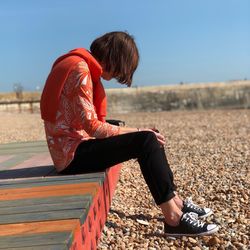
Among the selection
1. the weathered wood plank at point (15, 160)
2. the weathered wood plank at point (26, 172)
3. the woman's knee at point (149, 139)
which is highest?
the woman's knee at point (149, 139)

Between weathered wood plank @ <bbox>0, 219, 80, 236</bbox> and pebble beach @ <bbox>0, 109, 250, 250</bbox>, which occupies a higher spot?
weathered wood plank @ <bbox>0, 219, 80, 236</bbox>

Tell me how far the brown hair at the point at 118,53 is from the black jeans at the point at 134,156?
1.43 feet

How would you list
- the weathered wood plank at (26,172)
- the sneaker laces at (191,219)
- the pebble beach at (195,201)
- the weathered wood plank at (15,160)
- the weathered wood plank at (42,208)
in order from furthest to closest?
the weathered wood plank at (15,160)
the weathered wood plank at (26,172)
the pebble beach at (195,201)
the sneaker laces at (191,219)
the weathered wood plank at (42,208)

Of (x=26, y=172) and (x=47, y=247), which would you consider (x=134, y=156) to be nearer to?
(x=26, y=172)

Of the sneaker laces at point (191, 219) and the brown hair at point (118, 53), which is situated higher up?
the brown hair at point (118, 53)

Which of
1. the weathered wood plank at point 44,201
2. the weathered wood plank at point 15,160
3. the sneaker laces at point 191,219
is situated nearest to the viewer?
the weathered wood plank at point 44,201

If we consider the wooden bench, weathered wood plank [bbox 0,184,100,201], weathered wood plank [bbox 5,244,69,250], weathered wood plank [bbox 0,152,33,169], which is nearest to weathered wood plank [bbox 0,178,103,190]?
the wooden bench

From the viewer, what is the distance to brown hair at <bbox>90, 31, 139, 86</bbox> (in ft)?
10.8

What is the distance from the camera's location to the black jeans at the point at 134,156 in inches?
124

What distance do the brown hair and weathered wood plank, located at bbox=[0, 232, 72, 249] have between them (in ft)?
4.84

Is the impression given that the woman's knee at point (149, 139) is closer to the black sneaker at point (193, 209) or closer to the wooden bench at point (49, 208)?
the wooden bench at point (49, 208)

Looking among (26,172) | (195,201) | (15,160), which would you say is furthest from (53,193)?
(195,201)

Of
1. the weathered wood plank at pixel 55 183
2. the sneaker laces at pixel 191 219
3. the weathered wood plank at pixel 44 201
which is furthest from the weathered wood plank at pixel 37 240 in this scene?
the sneaker laces at pixel 191 219

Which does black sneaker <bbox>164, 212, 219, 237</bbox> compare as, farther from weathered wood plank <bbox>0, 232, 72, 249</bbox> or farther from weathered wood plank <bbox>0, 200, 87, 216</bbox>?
weathered wood plank <bbox>0, 232, 72, 249</bbox>
